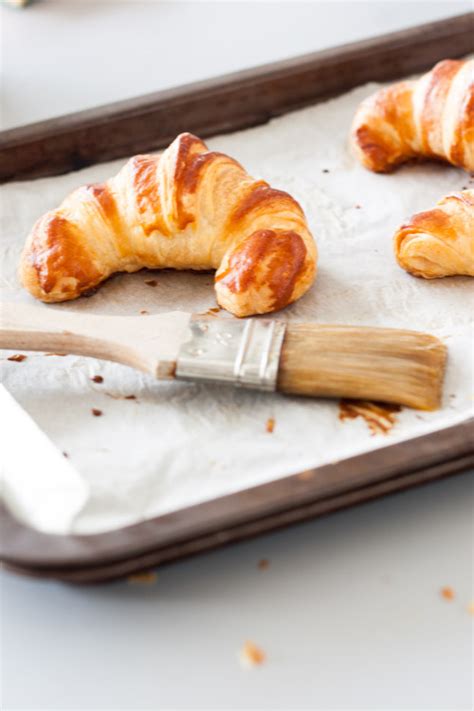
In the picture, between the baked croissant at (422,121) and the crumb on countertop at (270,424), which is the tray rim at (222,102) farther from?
the crumb on countertop at (270,424)

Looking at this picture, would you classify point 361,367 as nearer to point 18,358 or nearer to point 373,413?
point 373,413

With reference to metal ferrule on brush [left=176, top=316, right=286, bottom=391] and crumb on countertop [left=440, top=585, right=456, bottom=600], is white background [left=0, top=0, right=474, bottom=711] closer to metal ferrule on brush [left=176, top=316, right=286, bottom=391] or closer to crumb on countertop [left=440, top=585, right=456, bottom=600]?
crumb on countertop [left=440, top=585, right=456, bottom=600]

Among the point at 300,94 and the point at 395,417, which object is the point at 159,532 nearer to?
the point at 395,417

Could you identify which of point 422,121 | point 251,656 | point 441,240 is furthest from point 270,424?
point 422,121

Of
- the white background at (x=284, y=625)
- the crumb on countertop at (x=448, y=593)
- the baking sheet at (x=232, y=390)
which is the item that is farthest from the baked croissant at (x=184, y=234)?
the crumb on countertop at (x=448, y=593)

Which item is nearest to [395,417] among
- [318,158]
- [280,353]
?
[280,353]

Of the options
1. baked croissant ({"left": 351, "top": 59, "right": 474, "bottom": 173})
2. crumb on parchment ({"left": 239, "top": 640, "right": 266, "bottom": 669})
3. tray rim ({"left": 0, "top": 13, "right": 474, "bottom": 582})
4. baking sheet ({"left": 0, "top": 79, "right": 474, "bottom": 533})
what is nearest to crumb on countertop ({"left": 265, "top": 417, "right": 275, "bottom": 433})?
baking sheet ({"left": 0, "top": 79, "right": 474, "bottom": 533})
